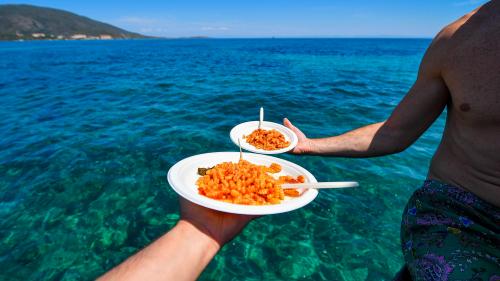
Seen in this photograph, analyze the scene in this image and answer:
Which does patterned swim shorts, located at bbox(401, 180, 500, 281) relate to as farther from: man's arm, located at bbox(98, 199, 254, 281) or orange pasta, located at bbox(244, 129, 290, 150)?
orange pasta, located at bbox(244, 129, 290, 150)

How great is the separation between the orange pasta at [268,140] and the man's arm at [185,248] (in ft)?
5.52

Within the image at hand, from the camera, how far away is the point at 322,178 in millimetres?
7125

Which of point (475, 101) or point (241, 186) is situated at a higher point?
point (475, 101)

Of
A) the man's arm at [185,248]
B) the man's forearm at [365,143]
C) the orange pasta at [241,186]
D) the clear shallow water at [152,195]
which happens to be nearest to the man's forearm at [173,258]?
the man's arm at [185,248]

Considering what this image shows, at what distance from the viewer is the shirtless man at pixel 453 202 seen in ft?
6.13

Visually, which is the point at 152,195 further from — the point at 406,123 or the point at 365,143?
the point at 406,123

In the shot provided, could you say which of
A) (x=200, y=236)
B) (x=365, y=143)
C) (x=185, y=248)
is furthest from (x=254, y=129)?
(x=185, y=248)

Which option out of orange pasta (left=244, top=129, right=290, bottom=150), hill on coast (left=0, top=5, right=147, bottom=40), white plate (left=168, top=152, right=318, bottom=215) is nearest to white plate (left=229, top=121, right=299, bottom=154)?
orange pasta (left=244, top=129, right=290, bottom=150)

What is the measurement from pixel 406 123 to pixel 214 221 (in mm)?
2296

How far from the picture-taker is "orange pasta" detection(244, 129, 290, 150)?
387cm

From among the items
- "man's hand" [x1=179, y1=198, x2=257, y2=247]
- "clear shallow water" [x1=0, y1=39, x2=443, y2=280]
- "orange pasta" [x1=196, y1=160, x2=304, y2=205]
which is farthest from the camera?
"clear shallow water" [x1=0, y1=39, x2=443, y2=280]

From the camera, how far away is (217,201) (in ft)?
7.21

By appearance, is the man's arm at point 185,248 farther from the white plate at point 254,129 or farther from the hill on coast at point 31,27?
the hill on coast at point 31,27

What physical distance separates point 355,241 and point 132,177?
5502 millimetres
